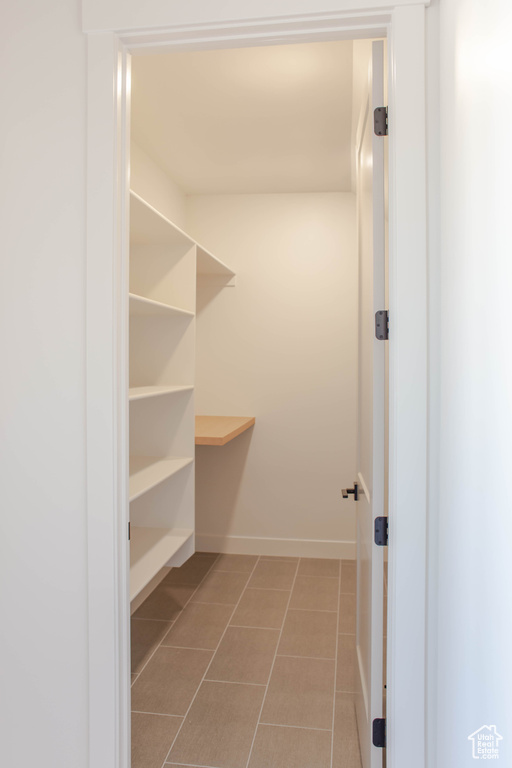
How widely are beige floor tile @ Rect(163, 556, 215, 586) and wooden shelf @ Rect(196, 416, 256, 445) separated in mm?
986

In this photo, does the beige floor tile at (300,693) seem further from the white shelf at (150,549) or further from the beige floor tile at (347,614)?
the white shelf at (150,549)

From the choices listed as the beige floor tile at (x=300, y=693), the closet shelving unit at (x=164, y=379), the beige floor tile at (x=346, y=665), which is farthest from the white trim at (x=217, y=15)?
the beige floor tile at (x=300, y=693)

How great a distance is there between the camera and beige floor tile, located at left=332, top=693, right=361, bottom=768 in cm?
197

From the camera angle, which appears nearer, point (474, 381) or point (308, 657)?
point (474, 381)

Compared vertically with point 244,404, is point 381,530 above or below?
below

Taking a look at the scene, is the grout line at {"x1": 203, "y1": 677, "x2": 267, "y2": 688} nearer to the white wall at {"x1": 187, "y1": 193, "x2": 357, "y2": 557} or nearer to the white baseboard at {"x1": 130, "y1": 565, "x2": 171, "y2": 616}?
the white baseboard at {"x1": 130, "y1": 565, "x2": 171, "y2": 616}

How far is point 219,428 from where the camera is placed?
347cm


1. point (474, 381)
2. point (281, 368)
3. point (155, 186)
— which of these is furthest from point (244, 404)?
point (474, 381)

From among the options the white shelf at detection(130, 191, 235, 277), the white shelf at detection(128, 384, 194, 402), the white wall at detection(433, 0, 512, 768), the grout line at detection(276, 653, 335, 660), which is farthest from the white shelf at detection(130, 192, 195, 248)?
the grout line at detection(276, 653, 335, 660)

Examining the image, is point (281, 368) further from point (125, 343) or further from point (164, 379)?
point (125, 343)

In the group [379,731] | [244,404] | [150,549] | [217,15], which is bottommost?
[379,731]

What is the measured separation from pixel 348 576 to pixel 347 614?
599 millimetres

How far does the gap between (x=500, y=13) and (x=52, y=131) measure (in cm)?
112

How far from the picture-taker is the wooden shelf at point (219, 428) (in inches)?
121
